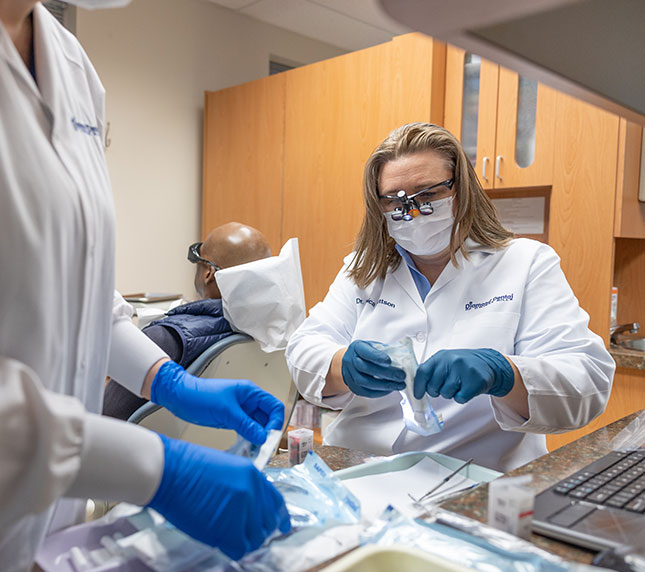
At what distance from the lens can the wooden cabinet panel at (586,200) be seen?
2.24 meters

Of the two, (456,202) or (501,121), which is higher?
(501,121)

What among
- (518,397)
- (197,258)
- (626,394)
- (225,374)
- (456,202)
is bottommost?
(626,394)

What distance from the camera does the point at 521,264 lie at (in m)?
1.39

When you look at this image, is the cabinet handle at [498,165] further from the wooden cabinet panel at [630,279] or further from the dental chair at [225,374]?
the dental chair at [225,374]

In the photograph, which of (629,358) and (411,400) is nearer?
(411,400)

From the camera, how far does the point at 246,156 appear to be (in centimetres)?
354

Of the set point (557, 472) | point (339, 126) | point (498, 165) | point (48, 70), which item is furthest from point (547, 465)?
point (339, 126)

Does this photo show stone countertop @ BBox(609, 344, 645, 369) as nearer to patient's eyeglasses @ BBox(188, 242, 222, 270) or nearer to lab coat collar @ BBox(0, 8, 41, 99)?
patient's eyeglasses @ BBox(188, 242, 222, 270)

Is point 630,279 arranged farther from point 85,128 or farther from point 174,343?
point 85,128

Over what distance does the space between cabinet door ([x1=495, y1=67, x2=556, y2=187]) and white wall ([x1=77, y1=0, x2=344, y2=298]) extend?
1.64 m

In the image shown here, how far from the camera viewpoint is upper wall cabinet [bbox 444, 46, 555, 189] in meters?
2.38

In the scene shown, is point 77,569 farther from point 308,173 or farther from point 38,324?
point 308,173

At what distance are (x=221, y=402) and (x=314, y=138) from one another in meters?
2.39

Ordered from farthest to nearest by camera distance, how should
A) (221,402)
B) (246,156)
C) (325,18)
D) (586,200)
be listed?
1. (325,18)
2. (246,156)
3. (586,200)
4. (221,402)
